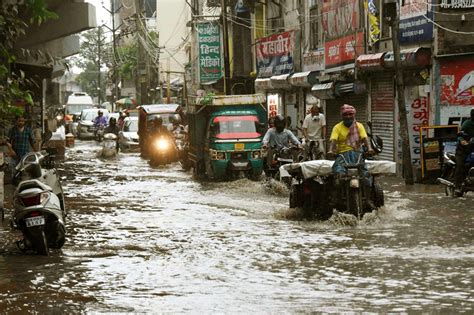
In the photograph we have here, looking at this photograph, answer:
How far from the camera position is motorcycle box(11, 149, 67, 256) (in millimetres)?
11266

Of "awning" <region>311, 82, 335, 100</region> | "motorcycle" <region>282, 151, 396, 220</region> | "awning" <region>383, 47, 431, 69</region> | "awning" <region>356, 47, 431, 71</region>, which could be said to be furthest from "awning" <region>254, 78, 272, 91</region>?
"motorcycle" <region>282, 151, 396, 220</region>

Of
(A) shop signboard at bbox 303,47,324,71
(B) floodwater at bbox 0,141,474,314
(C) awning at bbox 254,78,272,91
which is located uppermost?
(A) shop signboard at bbox 303,47,324,71

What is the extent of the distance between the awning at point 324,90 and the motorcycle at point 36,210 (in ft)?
67.9

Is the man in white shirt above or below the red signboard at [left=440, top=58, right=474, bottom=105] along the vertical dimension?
below

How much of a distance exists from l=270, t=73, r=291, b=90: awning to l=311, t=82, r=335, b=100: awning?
4.20 m

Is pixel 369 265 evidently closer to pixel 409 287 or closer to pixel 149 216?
pixel 409 287

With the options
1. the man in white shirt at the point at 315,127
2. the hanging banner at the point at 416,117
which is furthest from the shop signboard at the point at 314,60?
the man in white shirt at the point at 315,127

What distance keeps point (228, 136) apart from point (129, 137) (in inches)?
785

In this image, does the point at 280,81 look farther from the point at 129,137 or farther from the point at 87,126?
the point at 87,126

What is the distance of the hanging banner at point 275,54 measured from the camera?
130 ft

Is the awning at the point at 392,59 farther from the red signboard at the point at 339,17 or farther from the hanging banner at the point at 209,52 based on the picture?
the hanging banner at the point at 209,52

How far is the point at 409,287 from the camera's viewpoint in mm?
9273

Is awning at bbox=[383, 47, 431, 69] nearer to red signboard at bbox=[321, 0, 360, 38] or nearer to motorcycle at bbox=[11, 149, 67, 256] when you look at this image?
red signboard at bbox=[321, 0, 360, 38]

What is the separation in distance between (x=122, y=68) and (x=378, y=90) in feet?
212
